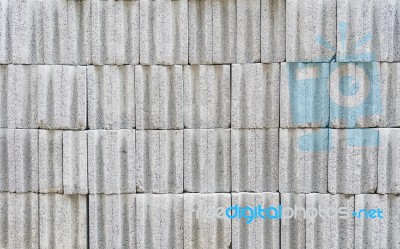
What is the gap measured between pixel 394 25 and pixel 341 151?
1125mm

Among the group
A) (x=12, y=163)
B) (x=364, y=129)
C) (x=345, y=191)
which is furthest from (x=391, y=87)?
(x=12, y=163)

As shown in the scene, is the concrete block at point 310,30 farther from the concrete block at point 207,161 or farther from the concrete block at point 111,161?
the concrete block at point 111,161

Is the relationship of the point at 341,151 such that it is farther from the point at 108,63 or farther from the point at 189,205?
the point at 108,63

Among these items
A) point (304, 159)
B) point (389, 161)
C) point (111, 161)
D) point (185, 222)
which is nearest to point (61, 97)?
point (111, 161)

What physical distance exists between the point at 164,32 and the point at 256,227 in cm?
181

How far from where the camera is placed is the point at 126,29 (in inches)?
152

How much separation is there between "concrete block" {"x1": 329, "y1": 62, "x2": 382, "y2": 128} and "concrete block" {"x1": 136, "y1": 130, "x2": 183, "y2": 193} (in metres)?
1.33

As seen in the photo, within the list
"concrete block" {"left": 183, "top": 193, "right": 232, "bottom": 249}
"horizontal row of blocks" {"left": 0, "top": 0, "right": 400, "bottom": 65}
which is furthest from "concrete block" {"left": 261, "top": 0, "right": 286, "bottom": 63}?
"concrete block" {"left": 183, "top": 193, "right": 232, "bottom": 249}

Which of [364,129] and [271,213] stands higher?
[364,129]

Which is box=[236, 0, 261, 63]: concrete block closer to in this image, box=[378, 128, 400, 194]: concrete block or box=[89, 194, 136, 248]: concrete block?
box=[378, 128, 400, 194]: concrete block

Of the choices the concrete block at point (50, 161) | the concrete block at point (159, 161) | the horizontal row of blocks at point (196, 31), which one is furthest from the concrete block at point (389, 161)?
the concrete block at point (50, 161)

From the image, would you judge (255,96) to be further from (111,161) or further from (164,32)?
(111,161)

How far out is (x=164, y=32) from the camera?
152 inches

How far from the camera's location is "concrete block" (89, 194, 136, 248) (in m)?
3.92
